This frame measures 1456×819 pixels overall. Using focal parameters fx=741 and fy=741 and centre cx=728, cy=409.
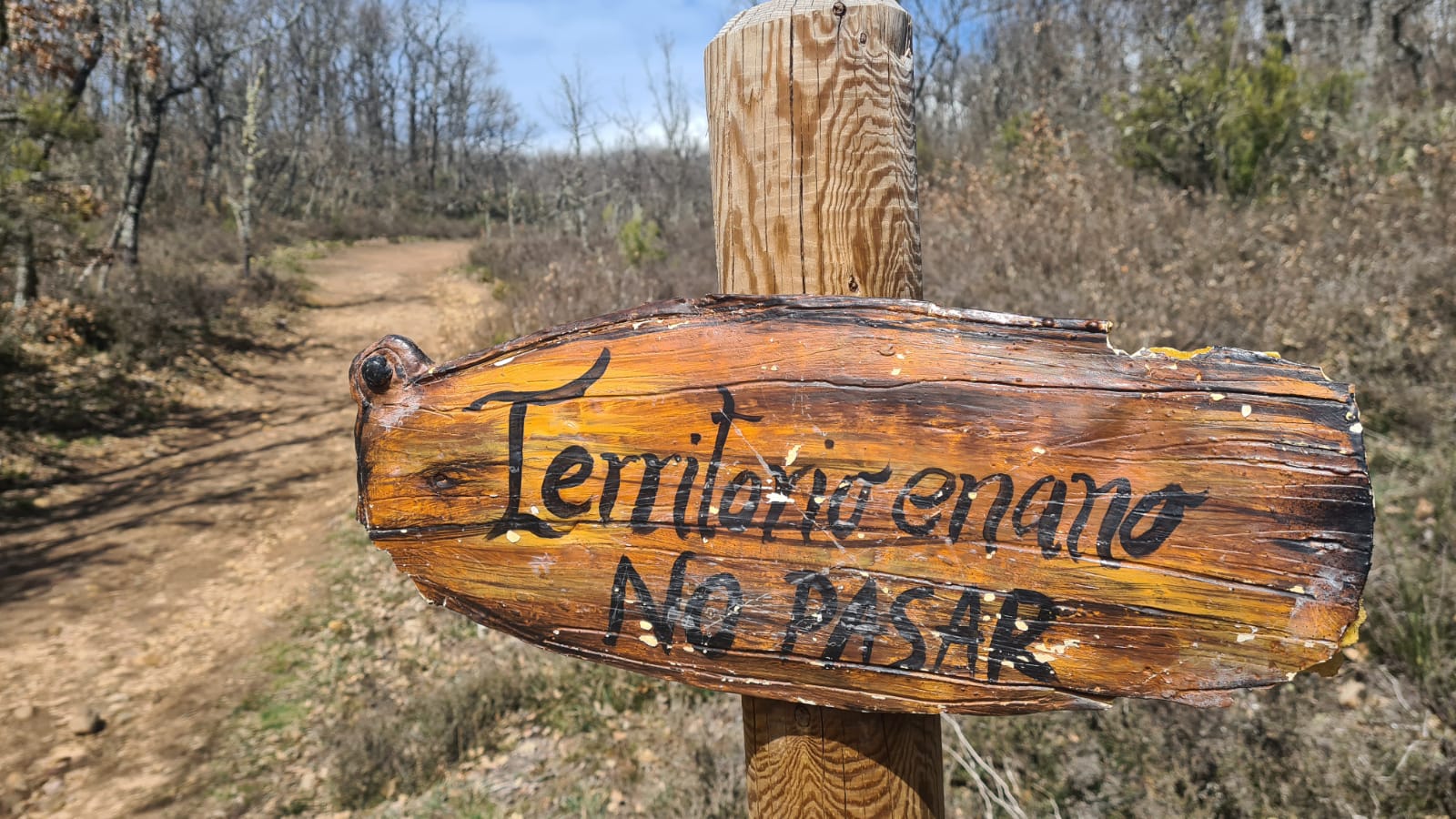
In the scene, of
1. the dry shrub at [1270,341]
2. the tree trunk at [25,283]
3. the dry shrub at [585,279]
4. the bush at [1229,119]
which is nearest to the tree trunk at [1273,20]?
the bush at [1229,119]

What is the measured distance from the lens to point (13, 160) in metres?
7.95

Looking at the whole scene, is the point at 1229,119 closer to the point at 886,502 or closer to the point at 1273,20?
the point at 1273,20

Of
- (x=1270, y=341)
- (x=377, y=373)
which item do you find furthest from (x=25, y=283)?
(x=1270, y=341)

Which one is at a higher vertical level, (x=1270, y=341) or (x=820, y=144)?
(x=820, y=144)

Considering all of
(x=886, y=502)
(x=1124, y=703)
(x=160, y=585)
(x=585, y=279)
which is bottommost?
(x=160, y=585)

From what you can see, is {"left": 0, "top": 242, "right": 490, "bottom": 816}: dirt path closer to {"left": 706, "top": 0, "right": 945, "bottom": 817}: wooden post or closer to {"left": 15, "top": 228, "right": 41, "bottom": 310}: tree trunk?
{"left": 15, "top": 228, "right": 41, "bottom": 310}: tree trunk

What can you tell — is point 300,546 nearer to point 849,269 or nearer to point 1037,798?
point 1037,798

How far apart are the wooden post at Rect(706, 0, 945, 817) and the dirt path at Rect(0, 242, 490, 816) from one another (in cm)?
350

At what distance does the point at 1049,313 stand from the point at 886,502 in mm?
4599

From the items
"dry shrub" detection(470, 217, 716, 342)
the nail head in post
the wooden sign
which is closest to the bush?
"dry shrub" detection(470, 217, 716, 342)

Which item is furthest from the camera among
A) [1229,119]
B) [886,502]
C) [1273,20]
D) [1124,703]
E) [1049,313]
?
[1273,20]

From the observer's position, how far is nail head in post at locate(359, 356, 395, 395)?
1105 mm

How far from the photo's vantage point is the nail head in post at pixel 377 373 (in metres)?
1.11

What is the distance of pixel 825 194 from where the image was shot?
104 cm
